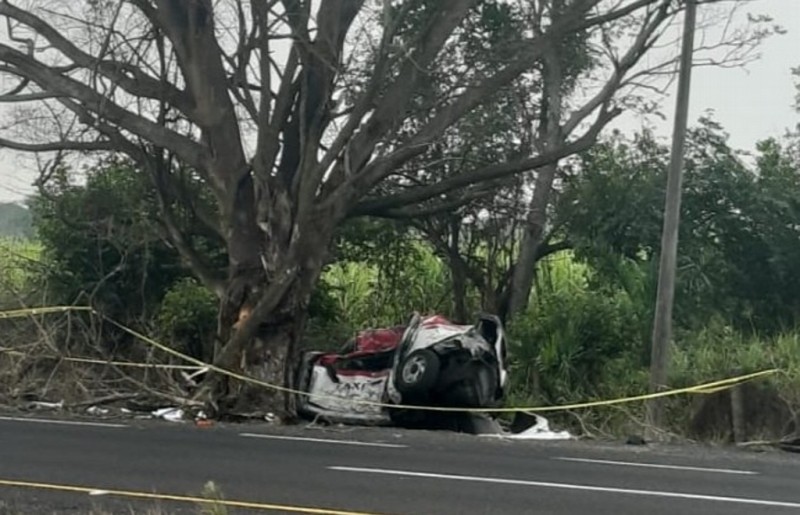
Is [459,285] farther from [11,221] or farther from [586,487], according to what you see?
[11,221]

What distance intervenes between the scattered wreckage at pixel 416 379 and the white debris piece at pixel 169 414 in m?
1.74

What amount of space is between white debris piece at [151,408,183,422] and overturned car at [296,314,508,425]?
5.70 feet

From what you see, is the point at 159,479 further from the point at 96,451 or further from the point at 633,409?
the point at 633,409

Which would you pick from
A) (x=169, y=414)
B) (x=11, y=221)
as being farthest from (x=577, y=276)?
(x=11, y=221)

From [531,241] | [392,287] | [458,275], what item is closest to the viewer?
[531,241]

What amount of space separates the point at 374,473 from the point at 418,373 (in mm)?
5770

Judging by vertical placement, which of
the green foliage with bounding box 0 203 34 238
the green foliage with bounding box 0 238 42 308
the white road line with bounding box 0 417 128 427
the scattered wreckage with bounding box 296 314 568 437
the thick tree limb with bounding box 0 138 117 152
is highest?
the green foliage with bounding box 0 203 34 238

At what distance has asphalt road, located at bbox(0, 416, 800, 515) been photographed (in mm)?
10352

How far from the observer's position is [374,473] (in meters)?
12.2

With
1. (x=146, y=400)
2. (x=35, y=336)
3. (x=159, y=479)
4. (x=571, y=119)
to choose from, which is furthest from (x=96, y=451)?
(x=571, y=119)

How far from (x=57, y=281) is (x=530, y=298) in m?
9.21

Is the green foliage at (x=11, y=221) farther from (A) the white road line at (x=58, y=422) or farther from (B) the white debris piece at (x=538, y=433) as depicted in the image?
(B) the white debris piece at (x=538, y=433)

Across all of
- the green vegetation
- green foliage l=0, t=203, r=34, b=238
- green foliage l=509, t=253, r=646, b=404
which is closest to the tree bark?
the green vegetation

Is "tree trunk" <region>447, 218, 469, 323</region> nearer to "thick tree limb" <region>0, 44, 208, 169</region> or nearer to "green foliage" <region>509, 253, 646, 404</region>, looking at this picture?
"green foliage" <region>509, 253, 646, 404</region>
